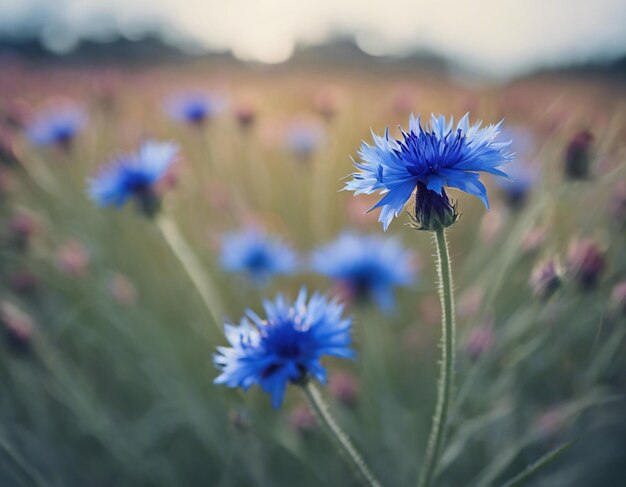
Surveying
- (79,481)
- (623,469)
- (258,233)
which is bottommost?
(623,469)

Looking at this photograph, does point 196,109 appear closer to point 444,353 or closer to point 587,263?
point 587,263

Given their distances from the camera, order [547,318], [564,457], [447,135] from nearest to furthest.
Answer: [447,135] < [547,318] < [564,457]

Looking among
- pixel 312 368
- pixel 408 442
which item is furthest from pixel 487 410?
pixel 312 368

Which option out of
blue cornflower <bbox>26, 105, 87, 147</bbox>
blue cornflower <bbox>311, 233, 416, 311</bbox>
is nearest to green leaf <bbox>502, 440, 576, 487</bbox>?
blue cornflower <bbox>311, 233, 416, 311</bbox>

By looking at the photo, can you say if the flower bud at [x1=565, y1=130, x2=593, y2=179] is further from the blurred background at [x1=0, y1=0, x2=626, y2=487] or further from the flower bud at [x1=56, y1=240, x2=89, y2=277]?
the flower bud at [x1=56, y1=240, x2=89, y2=277]

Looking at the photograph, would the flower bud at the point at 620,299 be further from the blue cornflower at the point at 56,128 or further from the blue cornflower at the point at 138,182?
the blue cornflower at the point at 56,128

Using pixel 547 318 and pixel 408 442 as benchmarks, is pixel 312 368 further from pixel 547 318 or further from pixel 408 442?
pixel 408 442

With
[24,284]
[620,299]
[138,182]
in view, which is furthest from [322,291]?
[620,299]
